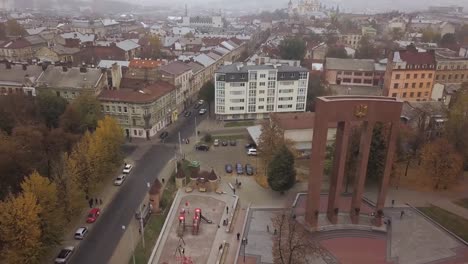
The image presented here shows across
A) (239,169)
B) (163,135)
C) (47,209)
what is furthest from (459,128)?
(47,209)

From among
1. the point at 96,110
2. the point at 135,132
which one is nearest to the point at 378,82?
the point at 135,132

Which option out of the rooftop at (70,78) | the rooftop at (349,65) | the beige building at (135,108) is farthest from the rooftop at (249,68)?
the rooftop at (349,65)

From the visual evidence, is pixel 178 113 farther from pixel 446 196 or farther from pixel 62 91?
pixel 446 196

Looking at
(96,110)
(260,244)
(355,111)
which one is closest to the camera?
(355,111)

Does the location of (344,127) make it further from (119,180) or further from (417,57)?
(417,57)

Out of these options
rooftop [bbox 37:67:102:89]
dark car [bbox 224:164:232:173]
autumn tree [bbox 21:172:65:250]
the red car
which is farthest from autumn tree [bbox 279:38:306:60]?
autumn tree [bbox 21:172:65:250]

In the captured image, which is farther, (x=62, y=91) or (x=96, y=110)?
(x=62, y=91)

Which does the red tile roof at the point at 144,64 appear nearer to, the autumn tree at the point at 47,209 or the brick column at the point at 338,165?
the autumn tree at the point at 47,209

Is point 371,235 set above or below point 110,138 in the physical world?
below
